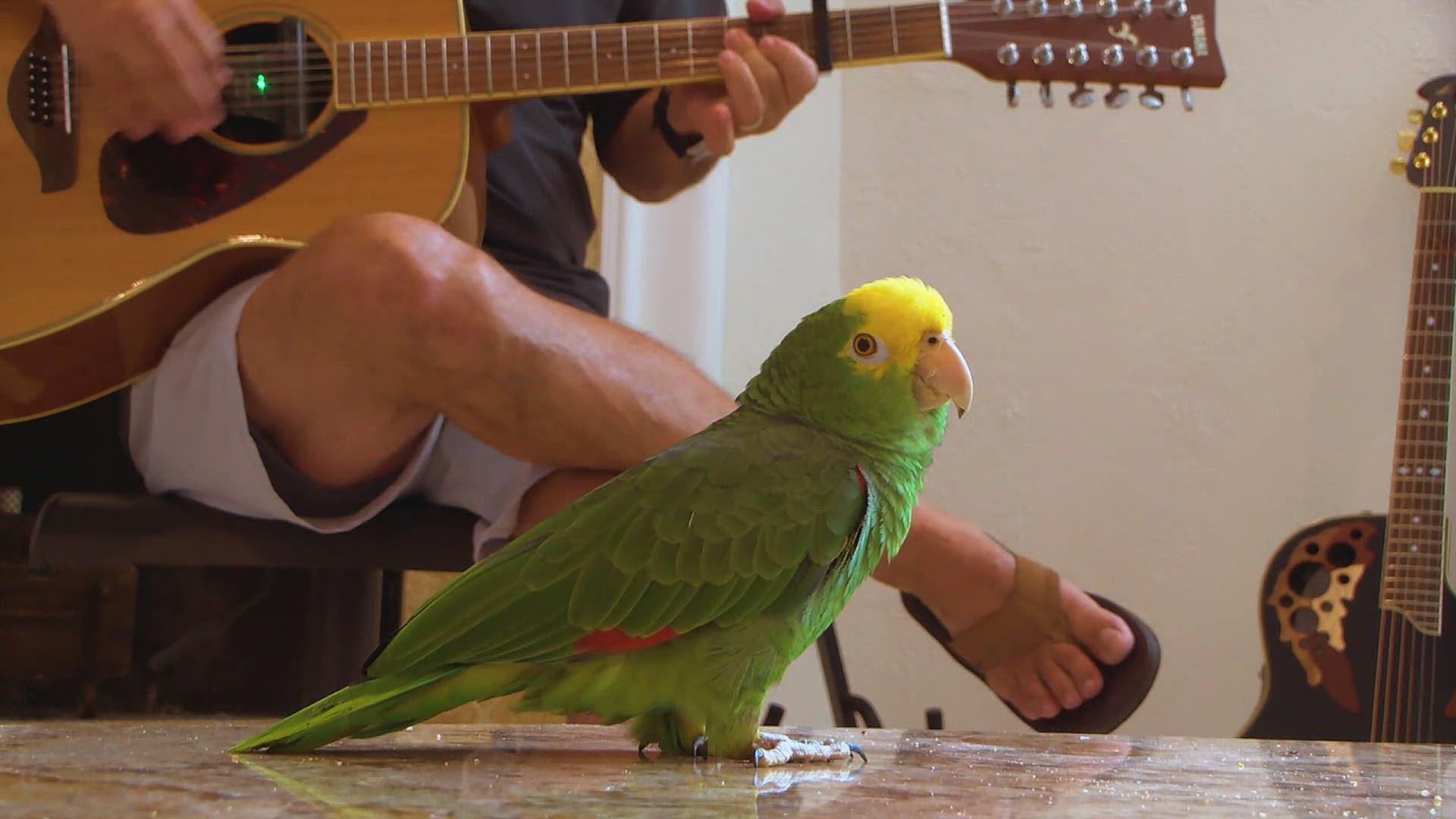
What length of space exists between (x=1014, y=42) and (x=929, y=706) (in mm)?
822

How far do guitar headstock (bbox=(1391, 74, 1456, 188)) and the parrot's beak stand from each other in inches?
38.6

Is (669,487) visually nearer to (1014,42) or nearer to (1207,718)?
(1014,42)

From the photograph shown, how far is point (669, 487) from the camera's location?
0.48 meters

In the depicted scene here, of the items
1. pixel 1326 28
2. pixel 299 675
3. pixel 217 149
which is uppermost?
pixel 1326 28

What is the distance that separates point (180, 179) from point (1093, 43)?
2.29 ft

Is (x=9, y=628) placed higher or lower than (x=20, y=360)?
lower

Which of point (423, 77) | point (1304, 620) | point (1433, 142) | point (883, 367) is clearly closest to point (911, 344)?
point (883, 367)

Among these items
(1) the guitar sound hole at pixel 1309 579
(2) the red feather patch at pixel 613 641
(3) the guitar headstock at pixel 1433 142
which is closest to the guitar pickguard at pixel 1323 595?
(1) the guitar sound hole at pixel 1309 579

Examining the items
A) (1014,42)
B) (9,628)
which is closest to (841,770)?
(1014,42)

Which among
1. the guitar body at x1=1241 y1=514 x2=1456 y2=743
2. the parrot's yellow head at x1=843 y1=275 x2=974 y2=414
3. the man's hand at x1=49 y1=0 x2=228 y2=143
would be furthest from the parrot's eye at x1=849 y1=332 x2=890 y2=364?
the guitar body at x1=1241 y1=514 x2=1456 y2=743

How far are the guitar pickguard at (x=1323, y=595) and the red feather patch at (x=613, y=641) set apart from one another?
0.91 m

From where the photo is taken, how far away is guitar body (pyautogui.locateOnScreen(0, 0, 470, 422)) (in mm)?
855

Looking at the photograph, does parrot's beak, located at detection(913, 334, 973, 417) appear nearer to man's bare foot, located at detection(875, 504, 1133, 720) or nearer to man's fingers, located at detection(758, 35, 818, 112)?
man's bare foot, located at detection(875, 504, 1133, 720)

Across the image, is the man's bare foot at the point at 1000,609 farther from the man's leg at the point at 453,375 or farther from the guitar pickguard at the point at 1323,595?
the guitar pickguard at the point at 1323,595
